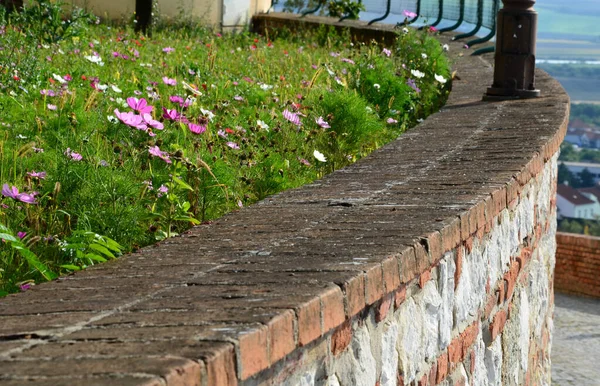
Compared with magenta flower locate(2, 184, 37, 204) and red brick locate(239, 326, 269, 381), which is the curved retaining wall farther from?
magenta flower locate(2, 184, 37, 204)

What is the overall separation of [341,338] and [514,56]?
14.3 feet

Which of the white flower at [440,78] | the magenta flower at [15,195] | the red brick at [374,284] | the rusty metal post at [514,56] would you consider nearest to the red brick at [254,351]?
the red brick at [374,284]

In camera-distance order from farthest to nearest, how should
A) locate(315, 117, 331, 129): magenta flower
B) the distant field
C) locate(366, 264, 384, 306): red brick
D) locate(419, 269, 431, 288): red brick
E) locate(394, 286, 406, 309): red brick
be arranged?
the distant field, locate(315, 117, 331, 129): magenta flower, locate(419, 269, 431, 288): red brick, locate(394, 286, 406, 309): red brick, locate(366, 264, 384, 306): red brick

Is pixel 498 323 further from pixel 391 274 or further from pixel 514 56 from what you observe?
pixel 514 56

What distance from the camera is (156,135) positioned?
4.21 m

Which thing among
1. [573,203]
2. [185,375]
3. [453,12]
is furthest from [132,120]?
[573,203]

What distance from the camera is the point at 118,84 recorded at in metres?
5.89

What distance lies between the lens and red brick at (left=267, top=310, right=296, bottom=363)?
6.56 ft

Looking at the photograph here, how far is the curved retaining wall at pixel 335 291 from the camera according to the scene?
1.88 metres

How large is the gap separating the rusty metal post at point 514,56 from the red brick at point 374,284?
409cm

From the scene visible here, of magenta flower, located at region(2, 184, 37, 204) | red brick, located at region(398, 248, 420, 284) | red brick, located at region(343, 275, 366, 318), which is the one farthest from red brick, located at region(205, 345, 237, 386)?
magenta flower, located at region(2, 184, 37, 204)

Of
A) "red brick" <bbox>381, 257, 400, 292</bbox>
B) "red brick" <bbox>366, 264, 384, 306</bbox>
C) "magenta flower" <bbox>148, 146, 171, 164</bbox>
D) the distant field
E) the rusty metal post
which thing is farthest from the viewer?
the distant field

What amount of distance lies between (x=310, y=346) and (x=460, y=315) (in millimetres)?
1339

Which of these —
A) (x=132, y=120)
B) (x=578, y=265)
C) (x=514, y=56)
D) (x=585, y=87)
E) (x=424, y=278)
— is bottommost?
(x=585, y=87)
